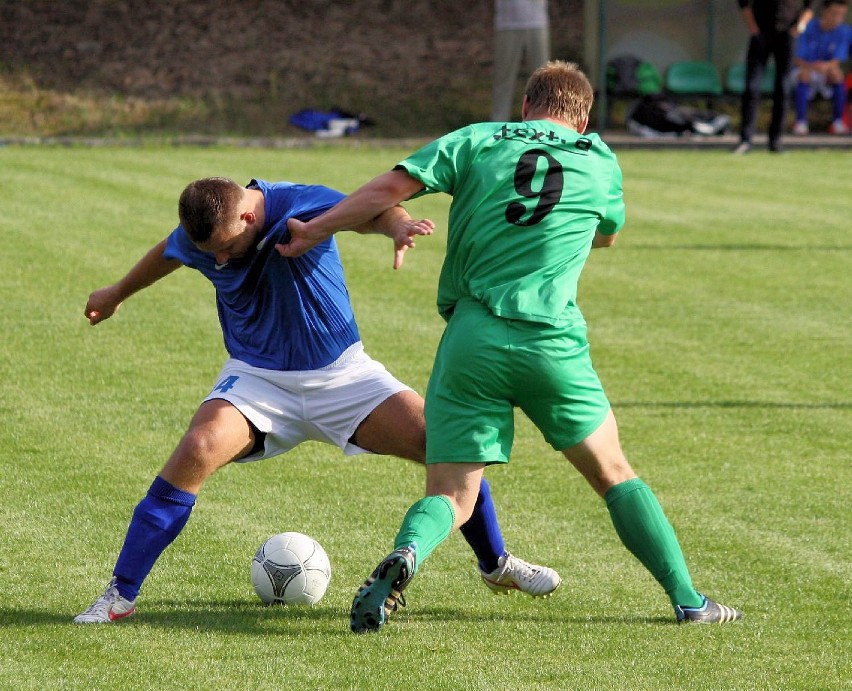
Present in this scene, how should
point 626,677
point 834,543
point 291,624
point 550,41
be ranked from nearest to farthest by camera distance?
point 626,677, point 291,624, point 834,543, point 550,41

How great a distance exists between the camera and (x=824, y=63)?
77.7 feet

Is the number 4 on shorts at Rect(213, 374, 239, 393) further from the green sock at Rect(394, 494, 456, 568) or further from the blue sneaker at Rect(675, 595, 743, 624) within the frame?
the blue sneaker at Rect(675, 595, 743, 624)

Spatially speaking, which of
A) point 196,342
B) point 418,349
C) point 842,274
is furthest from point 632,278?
point 196,342

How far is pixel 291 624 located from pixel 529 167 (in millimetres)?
1763

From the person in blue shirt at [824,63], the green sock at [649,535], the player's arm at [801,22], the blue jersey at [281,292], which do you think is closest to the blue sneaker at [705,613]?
the green sock at [649,535]

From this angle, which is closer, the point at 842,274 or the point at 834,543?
the point at 834,543

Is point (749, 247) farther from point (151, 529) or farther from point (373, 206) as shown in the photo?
point (151, 529)

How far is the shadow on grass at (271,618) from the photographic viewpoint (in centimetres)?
509

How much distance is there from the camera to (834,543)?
20.0 ft

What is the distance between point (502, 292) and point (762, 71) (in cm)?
1728

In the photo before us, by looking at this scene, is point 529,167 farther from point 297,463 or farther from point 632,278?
point 632,278

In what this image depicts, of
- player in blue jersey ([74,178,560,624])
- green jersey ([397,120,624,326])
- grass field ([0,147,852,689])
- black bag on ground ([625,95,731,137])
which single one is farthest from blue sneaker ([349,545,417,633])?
black bag on ground ([625,95,731,137])

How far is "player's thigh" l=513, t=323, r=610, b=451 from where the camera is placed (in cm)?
480

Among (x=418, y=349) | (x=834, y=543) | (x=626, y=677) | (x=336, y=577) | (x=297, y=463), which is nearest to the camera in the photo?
(x=626, y=677)
